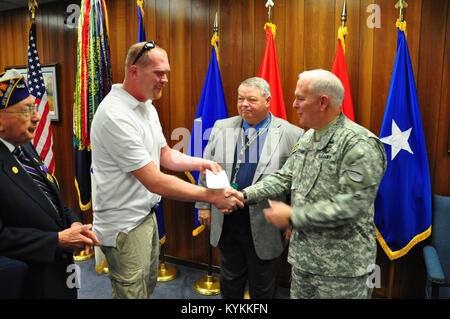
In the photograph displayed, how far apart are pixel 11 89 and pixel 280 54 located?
2.01 metres

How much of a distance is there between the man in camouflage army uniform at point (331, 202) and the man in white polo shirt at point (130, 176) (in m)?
0.55

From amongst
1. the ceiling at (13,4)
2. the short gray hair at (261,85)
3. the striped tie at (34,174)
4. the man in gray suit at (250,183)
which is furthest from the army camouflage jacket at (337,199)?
the ceiling at (13,4)

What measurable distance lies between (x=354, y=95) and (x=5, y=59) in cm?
407

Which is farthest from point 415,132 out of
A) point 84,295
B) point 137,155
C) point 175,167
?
point 84,295

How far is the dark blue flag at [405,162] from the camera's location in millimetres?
2191

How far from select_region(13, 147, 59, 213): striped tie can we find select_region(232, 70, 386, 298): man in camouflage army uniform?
36.3 inches

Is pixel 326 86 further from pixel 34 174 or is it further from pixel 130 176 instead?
pixel 34 174

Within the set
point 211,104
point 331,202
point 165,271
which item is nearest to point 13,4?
point 211,104

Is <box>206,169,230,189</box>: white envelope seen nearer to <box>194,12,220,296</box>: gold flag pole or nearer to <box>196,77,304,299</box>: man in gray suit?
<box>196,77,304,299</box>: man in gray suit

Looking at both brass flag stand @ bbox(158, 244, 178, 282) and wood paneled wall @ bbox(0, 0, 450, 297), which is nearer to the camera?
wood paneled wall @ bbox(0, 0, 450, 297)

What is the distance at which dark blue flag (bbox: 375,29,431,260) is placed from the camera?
219cm

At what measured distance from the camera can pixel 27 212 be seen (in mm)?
1286

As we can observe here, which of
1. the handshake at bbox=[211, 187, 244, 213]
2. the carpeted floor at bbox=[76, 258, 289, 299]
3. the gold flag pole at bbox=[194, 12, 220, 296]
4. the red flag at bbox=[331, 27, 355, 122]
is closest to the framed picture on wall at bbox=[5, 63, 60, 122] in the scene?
the carpeted floor at bbox=[76, 258, 289, 299]
